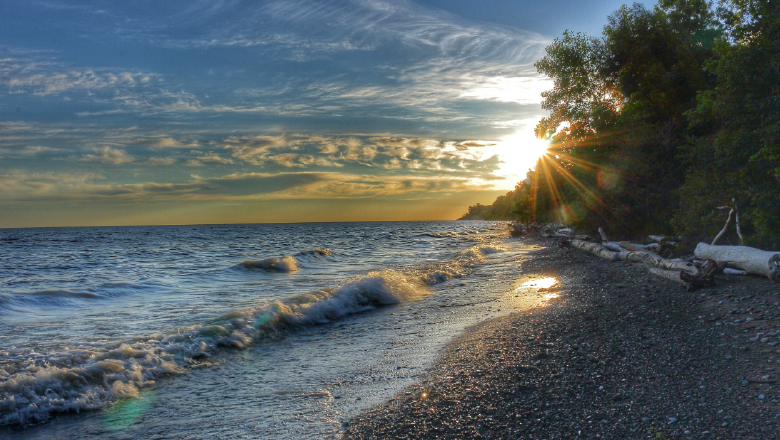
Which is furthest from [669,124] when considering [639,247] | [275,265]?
[275,265]

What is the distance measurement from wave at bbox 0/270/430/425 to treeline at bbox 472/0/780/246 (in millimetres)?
12618

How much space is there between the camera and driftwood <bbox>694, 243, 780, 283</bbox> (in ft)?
27.0

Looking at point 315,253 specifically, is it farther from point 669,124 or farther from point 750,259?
point 750,259

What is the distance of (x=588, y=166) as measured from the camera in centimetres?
2425

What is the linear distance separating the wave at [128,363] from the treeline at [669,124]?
1262 cm

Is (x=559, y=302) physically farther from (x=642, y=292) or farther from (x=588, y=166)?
(x=588, y=166)

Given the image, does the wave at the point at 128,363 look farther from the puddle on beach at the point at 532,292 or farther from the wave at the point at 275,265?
the wave at the point at 275,265

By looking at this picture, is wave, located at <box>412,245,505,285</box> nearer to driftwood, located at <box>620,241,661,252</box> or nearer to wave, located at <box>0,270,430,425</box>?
wave, located at <box>0,270,430,425</box>

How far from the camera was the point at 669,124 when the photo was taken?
746 inches

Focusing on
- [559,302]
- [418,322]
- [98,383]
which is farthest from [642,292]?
[98,383]

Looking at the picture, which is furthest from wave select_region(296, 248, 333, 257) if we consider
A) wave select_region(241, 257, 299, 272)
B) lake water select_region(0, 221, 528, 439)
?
lake water select_region(0, 221, 528, 439)

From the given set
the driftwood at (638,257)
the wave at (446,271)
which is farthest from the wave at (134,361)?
the driftwood at (638,257)

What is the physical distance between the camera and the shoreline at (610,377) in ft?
11.7

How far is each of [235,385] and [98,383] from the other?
1.98m
